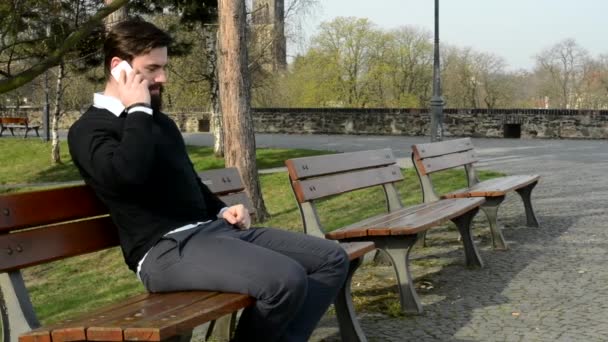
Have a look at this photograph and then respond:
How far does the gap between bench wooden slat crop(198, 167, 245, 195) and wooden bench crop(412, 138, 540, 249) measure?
2630 mm

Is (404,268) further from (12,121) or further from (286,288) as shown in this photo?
(12,121)

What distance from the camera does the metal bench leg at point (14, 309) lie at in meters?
3.00

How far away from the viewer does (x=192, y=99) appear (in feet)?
109

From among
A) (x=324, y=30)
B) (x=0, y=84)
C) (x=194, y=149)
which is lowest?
(x=194, y=149)

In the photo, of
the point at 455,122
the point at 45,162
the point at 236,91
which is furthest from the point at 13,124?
the point at 236,91

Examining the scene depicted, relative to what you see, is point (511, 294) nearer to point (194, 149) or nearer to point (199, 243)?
point (199, 243)

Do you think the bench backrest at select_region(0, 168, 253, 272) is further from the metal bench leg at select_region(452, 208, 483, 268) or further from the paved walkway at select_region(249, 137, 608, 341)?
the metal bench leg at select_region(452, 208, 483, 268)

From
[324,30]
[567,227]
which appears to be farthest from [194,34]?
[324,30]

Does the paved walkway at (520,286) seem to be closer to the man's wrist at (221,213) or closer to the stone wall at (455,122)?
the man's wrist at (221,213)

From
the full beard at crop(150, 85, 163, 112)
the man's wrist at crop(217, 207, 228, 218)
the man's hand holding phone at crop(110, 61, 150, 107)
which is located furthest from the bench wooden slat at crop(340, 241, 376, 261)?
the man's hand holding phone at crop(110, 61, 150, 107)

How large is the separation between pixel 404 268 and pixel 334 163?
3.41 feet

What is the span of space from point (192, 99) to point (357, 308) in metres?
28.8

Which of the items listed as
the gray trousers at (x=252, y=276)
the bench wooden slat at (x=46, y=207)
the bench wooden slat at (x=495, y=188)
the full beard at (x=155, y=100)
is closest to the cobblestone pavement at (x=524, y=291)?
the bench wooden slat at (x=495, y=188)

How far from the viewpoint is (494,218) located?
7.07 m
